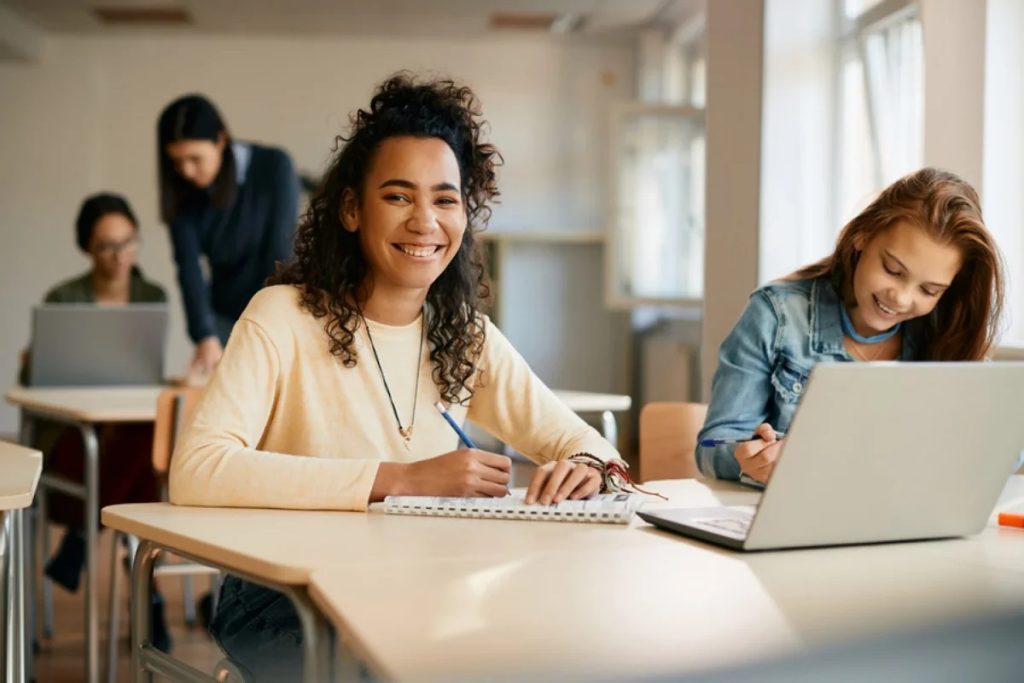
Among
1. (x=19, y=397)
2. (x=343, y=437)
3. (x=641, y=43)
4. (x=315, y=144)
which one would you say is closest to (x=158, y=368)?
(x=19, y=397)

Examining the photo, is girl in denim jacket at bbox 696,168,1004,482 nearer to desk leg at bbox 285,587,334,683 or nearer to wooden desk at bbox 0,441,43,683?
desk leg at bbox 285,587,334,683

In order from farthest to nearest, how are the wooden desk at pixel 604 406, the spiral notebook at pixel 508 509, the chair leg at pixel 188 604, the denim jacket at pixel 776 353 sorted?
the chair leg at pixel 188 604
the wooden desk at pixel 604 406
the denim jacket at pixel 776 353
the spiral notebook at pixel 508 509

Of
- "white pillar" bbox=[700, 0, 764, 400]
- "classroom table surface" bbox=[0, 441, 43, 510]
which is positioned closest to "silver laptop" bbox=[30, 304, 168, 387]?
"classroom table surface" bbox=[0, 441, 43, 510]

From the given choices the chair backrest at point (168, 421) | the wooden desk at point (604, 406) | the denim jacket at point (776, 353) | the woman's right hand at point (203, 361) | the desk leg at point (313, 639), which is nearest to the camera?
the desk leg at point (313, 639)

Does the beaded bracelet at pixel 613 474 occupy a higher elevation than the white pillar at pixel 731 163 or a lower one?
lower

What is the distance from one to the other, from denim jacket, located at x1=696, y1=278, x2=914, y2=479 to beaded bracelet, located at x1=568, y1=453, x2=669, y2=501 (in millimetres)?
314

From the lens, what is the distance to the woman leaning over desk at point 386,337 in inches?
65.3

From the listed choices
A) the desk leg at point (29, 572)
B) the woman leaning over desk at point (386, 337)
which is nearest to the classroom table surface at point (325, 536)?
the woman leaning over desk at point (386, 337)

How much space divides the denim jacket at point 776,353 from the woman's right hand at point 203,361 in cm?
186

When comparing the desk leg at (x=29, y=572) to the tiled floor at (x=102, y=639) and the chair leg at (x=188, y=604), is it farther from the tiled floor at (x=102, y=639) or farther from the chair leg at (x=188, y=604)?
the chair leg at (x=188, y=604)

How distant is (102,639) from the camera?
3.61 m

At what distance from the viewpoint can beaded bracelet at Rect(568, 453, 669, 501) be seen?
163 cm

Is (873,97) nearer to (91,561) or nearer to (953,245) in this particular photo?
(953,245)

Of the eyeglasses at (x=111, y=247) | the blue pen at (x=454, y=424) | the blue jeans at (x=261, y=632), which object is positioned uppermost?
the eyeglasses at (x=111, y=247)
